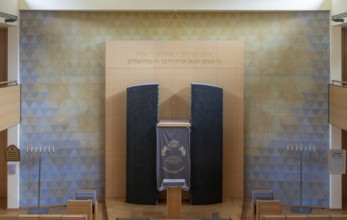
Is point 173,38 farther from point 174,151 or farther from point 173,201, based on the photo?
point 173,201

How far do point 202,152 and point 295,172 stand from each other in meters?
2.95

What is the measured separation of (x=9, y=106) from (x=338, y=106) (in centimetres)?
901

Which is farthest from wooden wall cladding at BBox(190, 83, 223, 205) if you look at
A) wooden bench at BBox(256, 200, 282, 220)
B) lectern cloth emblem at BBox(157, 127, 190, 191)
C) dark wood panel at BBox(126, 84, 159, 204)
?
wooden bench at BBox(256, 200, 282, 220)

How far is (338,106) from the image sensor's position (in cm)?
1802

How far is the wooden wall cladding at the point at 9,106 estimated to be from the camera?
17236 millimetres

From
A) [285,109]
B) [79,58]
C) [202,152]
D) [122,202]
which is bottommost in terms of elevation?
[122,202]

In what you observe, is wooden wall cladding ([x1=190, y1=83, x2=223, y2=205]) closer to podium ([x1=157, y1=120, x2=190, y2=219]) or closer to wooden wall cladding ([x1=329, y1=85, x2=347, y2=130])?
podium ([x1=157, y1=120, x2=190, y2=219])

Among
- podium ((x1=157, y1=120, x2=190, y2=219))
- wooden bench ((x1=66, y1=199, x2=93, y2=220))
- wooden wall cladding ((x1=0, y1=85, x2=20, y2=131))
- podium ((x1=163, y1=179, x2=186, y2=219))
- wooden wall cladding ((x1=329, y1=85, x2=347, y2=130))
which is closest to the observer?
wooden bench ((x1=66, y1=199, x2=93, y2=220))

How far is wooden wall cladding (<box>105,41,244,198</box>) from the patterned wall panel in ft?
1.08

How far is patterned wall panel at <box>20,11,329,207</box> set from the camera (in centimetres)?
1923

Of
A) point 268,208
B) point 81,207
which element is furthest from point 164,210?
point 268,208

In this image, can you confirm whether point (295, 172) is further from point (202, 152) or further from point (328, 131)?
point (202, 152)

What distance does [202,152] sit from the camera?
18.7 meters

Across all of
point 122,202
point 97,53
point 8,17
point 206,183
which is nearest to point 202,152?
point 206,183
